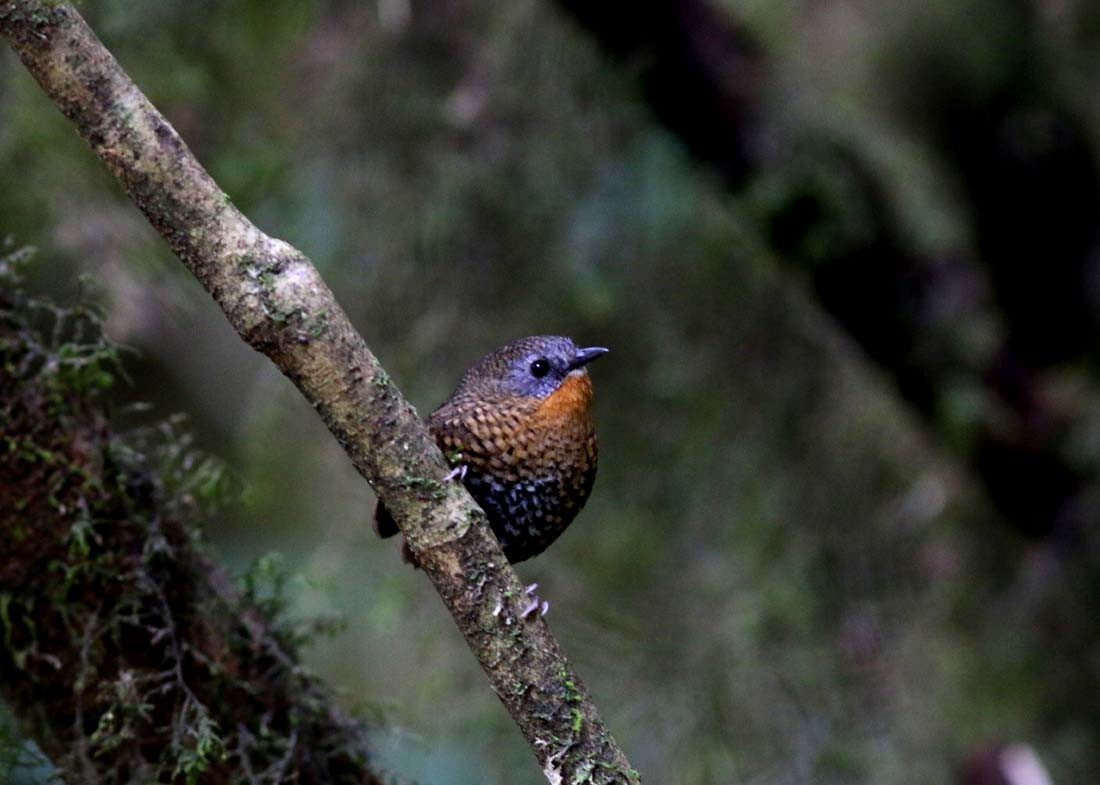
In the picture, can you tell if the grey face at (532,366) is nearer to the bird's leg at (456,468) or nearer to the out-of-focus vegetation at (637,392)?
the bird's leg at (456,468)

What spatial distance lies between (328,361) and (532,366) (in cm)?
86

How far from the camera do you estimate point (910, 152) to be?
562 cm

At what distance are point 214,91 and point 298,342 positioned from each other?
2708mm

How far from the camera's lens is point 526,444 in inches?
107

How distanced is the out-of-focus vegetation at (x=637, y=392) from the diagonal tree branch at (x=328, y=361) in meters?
2.12

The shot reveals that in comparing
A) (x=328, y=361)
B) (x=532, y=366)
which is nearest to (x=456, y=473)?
(x=328, y=361)

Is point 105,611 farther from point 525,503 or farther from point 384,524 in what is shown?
point 525,503

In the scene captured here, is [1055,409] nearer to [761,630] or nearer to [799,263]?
[799,263]

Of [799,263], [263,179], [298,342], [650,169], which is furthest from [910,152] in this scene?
[298,342]

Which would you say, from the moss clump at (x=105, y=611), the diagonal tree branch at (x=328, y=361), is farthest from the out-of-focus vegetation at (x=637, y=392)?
the diagonal tree branch at (x=328, y=361)

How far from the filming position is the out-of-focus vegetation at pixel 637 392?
172 inches

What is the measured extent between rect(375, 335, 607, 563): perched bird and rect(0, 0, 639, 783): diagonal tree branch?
51cm

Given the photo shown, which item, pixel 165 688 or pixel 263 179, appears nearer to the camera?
pixel 165 688

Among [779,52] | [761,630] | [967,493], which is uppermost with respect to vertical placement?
[779,52]
